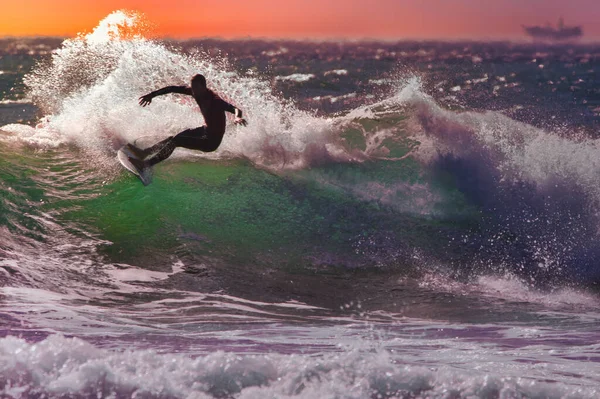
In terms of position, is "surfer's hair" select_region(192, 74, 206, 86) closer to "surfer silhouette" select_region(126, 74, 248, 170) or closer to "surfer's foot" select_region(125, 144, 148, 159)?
"surfer silhouette" select_region(126, 74, 248, 170)

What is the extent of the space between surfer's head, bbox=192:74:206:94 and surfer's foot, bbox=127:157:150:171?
125 cm

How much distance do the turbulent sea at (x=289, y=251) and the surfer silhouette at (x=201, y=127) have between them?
44.5 inches

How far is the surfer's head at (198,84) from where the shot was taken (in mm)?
7414

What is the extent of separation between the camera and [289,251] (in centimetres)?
867

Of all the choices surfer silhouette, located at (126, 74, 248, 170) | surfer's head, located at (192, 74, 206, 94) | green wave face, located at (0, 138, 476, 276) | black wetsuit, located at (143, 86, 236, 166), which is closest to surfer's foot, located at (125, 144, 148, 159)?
surfer silhouette, located at (126, 74, 248, 170)

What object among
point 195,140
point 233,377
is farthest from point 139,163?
point 233,377

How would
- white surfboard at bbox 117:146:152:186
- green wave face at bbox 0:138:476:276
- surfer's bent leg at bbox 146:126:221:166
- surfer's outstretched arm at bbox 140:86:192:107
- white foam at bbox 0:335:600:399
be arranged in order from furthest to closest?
green wave face at bbox 0:138:476:276, white surfboard at bbox 117:146:152:186, surfer's bent leg at bbox 146:126:221:166, surfer's outstretched arm at bbox 140:86:192:107, white foam at bbox 0:335:600:399

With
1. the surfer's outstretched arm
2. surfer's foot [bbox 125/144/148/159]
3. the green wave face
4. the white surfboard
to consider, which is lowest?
the green wave face

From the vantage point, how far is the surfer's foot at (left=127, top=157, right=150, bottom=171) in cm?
823

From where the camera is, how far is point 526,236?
9.15 metres

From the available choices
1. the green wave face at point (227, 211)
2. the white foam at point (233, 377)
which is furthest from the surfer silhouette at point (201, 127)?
the white foam at point (233, 377)

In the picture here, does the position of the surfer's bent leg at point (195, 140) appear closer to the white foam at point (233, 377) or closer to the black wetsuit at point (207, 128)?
the black wetsuit at point (207, 128)

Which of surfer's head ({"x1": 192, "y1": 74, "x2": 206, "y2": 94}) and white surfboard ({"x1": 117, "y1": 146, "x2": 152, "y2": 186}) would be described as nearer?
surfer's head ({"x1": 192, "y1": 74, "x2": 206, "y2": 94})

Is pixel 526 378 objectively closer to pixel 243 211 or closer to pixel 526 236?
pixel 526 236
